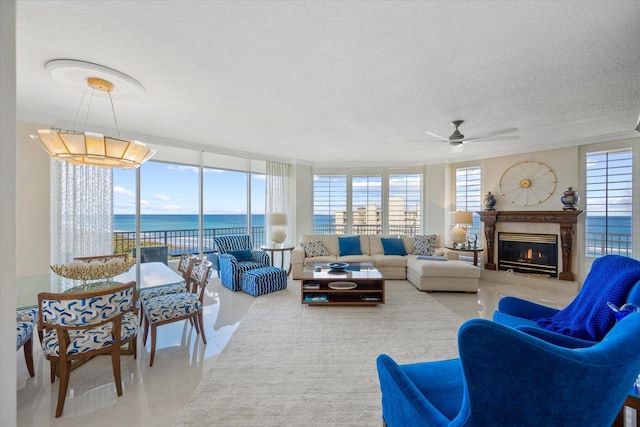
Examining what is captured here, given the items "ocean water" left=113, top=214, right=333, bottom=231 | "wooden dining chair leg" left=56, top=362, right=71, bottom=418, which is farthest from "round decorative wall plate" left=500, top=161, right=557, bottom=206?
"ocean water" left=113, top=214, right=333, bottom=231

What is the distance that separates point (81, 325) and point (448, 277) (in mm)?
4674

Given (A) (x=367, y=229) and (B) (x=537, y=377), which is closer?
(B) (x=537, y=377)

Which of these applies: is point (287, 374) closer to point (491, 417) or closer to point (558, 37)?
point (491, 417)

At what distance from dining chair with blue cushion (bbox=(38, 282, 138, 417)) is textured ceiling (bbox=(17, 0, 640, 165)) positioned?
1813 millimetres

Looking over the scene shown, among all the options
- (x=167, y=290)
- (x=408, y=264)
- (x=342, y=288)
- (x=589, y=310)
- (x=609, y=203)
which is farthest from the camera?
(x=408, y=264)

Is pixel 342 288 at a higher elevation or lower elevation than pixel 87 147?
lower

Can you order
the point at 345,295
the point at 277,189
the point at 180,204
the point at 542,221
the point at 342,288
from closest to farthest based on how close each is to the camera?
the point at 342,288
the point at 345,295
the point at 542,221
the point at 277,189
the point at 180,204

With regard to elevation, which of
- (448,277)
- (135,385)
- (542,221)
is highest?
(542,221)

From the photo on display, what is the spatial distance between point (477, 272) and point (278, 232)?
3886 mm

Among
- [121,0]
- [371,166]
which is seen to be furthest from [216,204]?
[121,0]

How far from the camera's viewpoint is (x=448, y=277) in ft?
14.3

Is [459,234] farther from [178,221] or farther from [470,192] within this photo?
[178,221]

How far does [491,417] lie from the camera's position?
2.65 feet

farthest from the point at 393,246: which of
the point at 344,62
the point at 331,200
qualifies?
the point at 344,62
